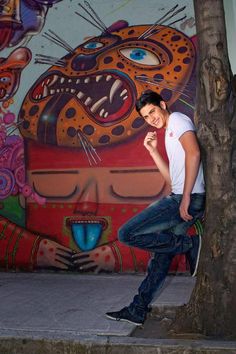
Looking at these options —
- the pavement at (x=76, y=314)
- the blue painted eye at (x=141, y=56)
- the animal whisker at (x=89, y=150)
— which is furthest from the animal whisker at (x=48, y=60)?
the pavement at (x=76, y=314)

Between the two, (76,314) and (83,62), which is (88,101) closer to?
(83,62)

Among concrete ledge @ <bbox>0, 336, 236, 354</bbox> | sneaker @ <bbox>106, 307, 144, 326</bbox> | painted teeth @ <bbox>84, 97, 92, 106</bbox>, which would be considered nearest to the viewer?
concrete ledge @ <bbox>0, 336, 236, 354</bbox>

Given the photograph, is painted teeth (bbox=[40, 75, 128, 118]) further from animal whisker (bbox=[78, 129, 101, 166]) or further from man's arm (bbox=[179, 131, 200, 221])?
man's arm (bbox=[179, 131, 200, 221])

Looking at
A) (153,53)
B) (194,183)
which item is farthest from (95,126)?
(194,183)

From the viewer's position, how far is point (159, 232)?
420 centimetres

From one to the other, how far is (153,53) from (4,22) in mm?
2255

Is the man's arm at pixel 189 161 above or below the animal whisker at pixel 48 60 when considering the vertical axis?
below

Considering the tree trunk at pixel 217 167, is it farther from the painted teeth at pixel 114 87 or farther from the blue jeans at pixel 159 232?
the painted teeth at pixel 114 87

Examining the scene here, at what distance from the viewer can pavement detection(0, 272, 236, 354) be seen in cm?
385

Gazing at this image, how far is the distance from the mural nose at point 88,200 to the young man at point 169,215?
7.47 feet

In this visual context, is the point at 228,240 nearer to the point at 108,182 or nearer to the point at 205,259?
the point at 205,259

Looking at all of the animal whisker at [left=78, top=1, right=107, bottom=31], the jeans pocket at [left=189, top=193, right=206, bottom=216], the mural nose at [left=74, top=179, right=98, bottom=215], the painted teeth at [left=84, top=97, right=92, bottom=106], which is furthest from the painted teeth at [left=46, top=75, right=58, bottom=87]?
the jeans pocket at [left=189, top=193, right=206, bottom=216]

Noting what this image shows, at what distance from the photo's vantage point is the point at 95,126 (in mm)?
6539

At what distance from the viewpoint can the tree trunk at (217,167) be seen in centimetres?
382
